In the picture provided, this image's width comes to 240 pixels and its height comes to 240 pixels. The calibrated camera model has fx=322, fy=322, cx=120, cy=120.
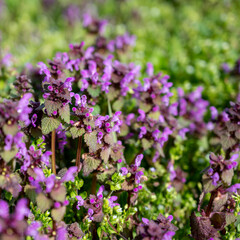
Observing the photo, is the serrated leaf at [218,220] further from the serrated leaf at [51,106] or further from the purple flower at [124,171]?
the serrated leaf at [51,106]

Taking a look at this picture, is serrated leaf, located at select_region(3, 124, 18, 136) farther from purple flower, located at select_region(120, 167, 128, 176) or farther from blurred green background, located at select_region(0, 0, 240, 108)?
blurred green background, located at select_region(0, 0, 240, 108)

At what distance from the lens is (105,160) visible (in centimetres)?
222

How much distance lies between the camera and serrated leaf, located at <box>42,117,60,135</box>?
6.94 feet

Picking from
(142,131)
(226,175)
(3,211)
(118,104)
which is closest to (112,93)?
(118,104)

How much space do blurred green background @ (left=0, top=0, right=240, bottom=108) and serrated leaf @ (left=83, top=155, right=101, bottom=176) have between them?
87.6 inches

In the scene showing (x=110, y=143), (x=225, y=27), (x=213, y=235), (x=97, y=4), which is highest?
(x=97, y=4)

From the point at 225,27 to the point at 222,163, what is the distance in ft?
13.1

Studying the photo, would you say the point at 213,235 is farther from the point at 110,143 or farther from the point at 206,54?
the point at 206,54

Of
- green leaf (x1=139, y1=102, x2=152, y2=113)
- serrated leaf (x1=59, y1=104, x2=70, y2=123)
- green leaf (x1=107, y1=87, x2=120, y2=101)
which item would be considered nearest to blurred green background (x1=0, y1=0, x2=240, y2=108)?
green leaf (x1=139, y1=102, x2=152, y2=113)

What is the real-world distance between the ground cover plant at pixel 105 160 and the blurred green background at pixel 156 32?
3.00ft

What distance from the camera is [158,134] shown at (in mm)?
2746

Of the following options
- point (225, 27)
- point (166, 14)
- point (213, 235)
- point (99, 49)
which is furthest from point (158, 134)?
point (166, 14)

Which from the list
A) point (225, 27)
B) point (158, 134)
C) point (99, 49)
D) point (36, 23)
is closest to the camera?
point (158, 134)

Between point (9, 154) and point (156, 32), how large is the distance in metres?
4.39
